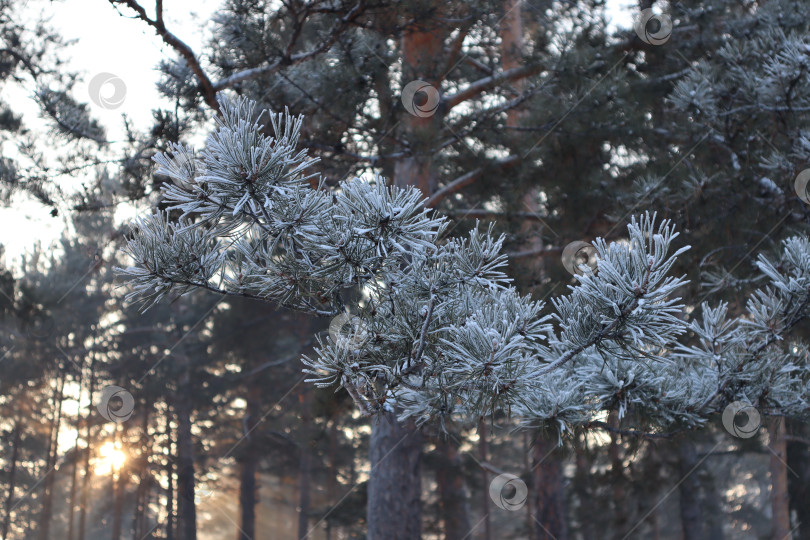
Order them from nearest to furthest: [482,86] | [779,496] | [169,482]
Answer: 1. [482,86]
2. [779,496]
3. [169,482]

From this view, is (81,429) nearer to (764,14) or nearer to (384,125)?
(384,125)

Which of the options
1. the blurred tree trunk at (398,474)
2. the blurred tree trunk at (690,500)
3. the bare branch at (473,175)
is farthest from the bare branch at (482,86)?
the blurred tree trunk at (690,500)

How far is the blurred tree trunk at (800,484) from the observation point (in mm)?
10867

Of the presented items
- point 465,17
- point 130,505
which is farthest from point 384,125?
point 130,505

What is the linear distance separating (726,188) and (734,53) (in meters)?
0.94

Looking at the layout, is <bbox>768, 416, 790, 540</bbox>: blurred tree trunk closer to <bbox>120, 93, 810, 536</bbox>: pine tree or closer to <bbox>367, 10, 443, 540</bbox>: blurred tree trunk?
<bbox>367, 10, 443, 540</bbox>: blurred tree trunk

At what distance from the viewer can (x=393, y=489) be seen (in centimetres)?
674

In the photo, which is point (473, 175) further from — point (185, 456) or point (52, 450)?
point (52, 450)

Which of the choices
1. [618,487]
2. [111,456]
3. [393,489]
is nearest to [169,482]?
[111,456]

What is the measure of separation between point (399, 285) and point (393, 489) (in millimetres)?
4966

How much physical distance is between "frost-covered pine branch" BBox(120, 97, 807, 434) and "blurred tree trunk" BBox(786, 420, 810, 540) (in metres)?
10.0

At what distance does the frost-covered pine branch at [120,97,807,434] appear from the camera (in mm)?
1820

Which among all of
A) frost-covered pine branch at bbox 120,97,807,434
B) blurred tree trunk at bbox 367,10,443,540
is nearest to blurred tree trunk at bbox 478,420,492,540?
blurred tree trunk at bbox 367,10,443,540

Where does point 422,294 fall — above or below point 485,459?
below
